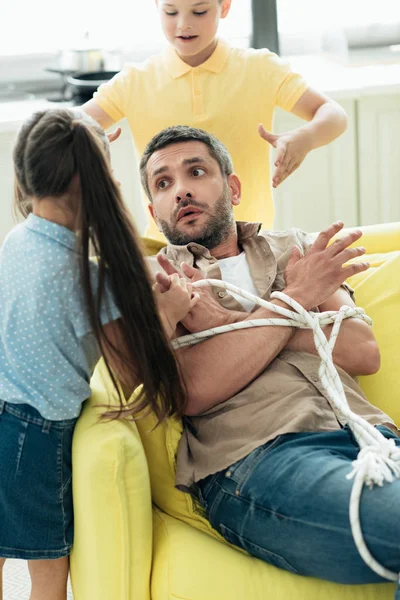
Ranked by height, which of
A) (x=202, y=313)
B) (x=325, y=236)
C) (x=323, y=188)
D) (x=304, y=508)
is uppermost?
(x=325, y=236)

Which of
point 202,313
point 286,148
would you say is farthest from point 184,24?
point 202,313

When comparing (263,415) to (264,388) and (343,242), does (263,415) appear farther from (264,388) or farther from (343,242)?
(343,242)

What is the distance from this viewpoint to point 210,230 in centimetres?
198

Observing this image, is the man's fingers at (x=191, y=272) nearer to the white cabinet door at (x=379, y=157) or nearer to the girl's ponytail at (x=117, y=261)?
the girl's ponytail at (x=117, y=261)

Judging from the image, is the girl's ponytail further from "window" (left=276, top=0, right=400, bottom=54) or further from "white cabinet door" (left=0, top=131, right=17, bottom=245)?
"window" (left=276, top=0, right=400, bottom=54)

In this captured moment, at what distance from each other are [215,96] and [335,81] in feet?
3.89

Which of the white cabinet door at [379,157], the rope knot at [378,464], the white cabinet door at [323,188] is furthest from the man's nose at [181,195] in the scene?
the white cabinet door at [379,157]

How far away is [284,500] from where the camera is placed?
5.19 ft

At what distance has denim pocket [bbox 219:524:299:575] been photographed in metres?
1.58

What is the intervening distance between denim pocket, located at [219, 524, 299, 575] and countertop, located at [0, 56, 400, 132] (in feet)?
6.37

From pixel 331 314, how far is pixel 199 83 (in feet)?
2.97

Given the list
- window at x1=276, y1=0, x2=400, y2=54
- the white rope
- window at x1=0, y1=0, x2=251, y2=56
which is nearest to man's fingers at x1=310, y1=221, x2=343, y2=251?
the white rope

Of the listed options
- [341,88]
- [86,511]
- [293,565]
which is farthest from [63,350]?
[341,88]

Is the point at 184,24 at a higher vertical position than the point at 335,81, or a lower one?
higher
